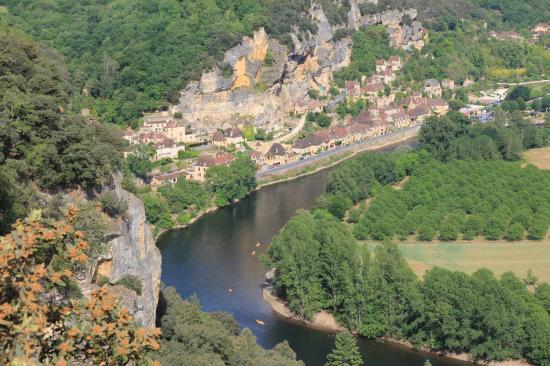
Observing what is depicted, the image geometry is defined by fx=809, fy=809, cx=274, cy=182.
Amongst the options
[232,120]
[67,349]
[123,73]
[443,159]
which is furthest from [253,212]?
[67,349]

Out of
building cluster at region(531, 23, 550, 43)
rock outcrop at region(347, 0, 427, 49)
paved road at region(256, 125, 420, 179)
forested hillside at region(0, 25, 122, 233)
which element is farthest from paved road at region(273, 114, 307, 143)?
building cluster at region(531, 23, 550, 43)

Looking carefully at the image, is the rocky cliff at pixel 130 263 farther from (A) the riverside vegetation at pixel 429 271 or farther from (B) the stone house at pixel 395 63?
(B) the stone house at pixel 395 63

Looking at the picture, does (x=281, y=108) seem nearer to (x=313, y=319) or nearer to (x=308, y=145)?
(x=308, y=145)

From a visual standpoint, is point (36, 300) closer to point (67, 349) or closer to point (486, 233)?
point (67, 349)

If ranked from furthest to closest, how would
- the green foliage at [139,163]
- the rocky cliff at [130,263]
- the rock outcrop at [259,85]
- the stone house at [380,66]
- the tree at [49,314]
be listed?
the stone house at [380,66], the rock outcrop at [259,85], the green foliage at [139,163], the rocky cliff at [130,263], the tree at [49,314]

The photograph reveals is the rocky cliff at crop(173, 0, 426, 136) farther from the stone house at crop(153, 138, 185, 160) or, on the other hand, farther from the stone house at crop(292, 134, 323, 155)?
the stone house at crop(153, 138, 185, 160)

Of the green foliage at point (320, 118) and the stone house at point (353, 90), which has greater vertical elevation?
the stone house at point (353, 90)

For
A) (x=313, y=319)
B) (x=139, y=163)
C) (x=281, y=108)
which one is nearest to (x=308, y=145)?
(x=281, y=108)

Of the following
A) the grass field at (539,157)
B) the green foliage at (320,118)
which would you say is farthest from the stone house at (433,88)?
the grass field at (539,157)
